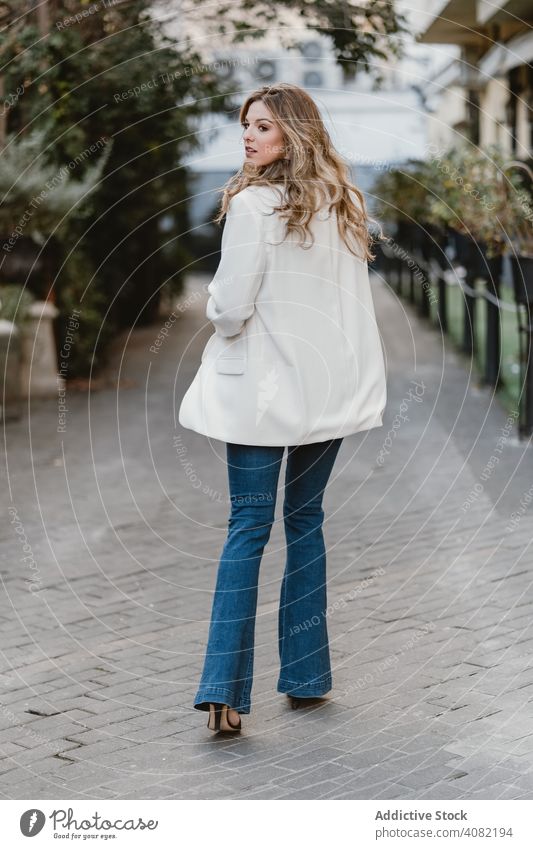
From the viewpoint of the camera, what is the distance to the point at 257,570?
4.04m

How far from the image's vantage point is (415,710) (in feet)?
13.9

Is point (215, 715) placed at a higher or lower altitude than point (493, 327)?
lower

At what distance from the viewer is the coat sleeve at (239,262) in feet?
12.4

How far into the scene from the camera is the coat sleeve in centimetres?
379

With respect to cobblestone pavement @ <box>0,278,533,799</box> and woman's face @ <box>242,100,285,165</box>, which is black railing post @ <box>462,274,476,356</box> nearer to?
cobblestone pavement @ <box>0,278,533,799</box>

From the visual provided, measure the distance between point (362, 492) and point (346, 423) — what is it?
3721 millimetres

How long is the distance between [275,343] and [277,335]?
29 millimetres

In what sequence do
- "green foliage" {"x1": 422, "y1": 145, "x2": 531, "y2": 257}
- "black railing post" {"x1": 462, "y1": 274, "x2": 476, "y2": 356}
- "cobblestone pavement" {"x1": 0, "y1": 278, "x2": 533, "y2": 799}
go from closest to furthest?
"cobblestone pavement" {"x1": 0, "y1": 278, "x2": 533, "y2": 799} → "green foliage" {"x1": 422, "y1": 145, "x2": 531, "y2": 257} → "black railing post" {"x1": 462, "y1": 274, "x2": 476, "y2": 356}

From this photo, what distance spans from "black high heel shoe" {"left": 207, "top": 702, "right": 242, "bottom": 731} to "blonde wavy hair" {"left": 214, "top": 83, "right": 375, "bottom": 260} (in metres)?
1.49

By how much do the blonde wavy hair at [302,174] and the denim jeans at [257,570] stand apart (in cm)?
A: 71
